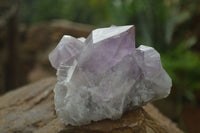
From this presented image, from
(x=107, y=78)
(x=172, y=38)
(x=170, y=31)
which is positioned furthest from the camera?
(x=172, y=38)

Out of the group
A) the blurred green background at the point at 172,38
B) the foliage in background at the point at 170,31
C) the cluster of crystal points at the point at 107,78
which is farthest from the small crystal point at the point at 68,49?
the foliage in background at the point at 170,31

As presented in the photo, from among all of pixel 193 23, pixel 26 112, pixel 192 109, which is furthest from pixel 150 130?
pixel 193 23

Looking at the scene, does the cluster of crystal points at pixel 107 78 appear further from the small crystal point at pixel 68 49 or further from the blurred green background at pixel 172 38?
the blurred green background at pixel 172 38

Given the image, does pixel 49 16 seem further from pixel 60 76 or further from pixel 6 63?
pixel 60 76

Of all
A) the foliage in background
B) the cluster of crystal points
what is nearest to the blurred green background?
the foliage in background

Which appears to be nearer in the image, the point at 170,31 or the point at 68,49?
the point at 68,49

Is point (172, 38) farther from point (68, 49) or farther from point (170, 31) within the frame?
point (68, 49)

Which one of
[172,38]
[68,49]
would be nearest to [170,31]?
[172,38]

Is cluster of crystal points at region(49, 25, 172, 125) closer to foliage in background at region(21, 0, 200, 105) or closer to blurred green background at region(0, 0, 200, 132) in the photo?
blurred green background at region(0, 0, 200, 132)

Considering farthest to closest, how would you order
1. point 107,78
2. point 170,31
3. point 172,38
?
point 172,38 → point 170,31 → point 107,78
